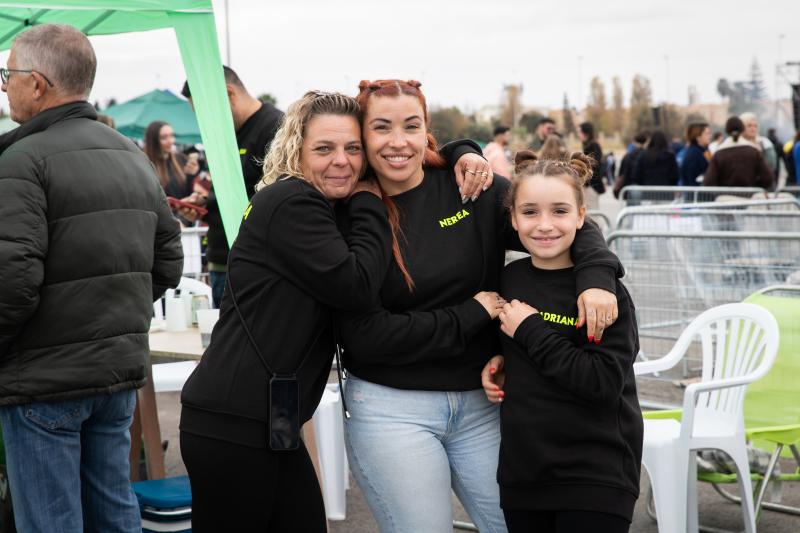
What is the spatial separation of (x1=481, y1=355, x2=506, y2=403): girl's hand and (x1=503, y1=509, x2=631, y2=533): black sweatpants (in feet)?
1.00

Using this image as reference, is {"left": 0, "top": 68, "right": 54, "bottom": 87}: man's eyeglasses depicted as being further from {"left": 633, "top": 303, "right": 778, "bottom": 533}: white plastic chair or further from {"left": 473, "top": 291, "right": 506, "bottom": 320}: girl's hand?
{"left": 633, "top": 303, "right": 778, "bottom": 533}: white plastic chair

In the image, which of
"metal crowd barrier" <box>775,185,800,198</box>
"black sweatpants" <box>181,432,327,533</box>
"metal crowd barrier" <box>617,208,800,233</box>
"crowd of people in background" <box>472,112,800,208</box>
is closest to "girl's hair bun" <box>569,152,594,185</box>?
"black sweatpants" <box>181,432,327,533</box>

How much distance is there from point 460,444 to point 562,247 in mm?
619

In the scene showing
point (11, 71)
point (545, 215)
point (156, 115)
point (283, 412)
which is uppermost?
point (156, 115)

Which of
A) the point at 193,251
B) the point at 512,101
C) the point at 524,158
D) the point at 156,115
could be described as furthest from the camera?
the point at 512,101

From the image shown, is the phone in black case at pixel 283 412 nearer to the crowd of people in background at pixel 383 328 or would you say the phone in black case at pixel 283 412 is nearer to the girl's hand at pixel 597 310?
the crowd of people in background at pixel 383 328

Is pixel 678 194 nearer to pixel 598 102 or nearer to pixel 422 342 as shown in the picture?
pixel 422 342

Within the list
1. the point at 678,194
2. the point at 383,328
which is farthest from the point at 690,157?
the point at 383,328

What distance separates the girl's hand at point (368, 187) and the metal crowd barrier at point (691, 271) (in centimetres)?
383

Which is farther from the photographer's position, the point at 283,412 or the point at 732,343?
the point at 732,343

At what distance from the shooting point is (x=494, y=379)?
2762mm

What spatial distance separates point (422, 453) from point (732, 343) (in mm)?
2491

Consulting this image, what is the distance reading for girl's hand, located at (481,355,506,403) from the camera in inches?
107

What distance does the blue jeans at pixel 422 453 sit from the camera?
2705mm
